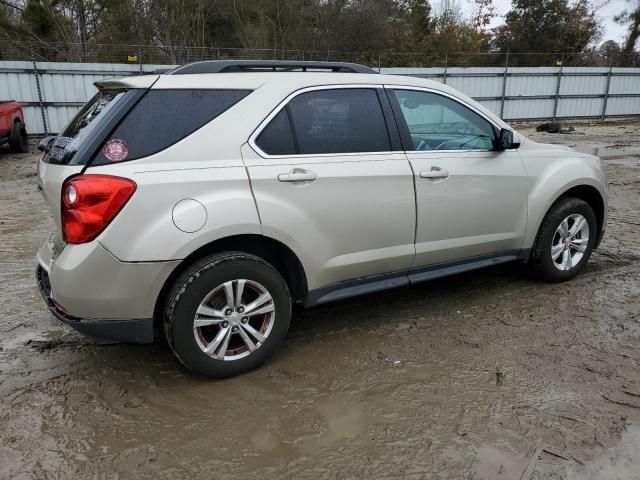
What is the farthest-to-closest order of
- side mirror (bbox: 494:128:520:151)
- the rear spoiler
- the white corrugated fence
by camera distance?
the white corrugated fence → side mirror (bbox: 494:128:520:151) → the rear spoiler

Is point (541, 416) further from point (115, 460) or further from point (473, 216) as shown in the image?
point (115, 460)

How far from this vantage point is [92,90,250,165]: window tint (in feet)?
9.21

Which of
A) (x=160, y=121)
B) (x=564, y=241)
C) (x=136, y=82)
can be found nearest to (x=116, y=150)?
(x=160, y=121)

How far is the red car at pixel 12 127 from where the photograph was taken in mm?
11727

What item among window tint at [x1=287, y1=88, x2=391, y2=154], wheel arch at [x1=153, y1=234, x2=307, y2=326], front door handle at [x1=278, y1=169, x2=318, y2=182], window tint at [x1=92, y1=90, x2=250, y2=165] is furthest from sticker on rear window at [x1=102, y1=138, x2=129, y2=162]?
window tint at [x1=287, y1=88, x2=391, y2=154]

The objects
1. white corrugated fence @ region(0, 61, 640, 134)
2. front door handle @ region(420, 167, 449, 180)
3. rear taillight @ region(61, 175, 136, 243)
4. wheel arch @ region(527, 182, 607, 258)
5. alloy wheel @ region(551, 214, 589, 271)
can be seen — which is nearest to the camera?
rear taillight @ region(61, 175, 136, 243)

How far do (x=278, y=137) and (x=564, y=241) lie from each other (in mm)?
2744

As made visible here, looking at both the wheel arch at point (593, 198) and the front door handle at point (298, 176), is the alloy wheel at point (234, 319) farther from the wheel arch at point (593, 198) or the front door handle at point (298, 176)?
the wheel arch at point (593, 198)

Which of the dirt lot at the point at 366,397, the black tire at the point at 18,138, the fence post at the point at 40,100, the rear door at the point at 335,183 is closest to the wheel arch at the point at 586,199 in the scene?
the dirt lot at the point at 366,397

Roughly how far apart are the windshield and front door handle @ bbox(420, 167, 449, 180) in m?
1.94

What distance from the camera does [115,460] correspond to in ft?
8.16

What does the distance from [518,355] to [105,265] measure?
2.52 m

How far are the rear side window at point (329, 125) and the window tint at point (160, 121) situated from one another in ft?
1.09

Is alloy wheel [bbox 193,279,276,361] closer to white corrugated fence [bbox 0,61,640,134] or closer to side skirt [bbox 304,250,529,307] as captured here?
side skirt [bbox 304,250,529,307]
